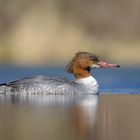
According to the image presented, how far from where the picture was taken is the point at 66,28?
3450 cm

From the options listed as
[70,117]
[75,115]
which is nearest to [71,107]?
[75,115]

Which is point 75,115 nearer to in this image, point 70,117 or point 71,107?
point 70,117

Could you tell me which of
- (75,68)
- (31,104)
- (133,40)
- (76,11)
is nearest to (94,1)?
(76,11)

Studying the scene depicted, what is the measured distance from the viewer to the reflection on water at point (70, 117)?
14.6 meters

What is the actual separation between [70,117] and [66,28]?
18.2 metres

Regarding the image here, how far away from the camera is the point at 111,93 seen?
67.8ft

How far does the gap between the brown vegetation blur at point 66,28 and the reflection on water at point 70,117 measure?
1230cm

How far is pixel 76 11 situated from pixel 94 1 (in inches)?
24.5

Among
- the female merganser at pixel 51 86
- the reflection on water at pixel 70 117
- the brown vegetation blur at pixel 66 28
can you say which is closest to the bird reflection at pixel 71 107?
the reflection on water at pixel 70 117

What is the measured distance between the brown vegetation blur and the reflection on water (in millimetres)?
12298

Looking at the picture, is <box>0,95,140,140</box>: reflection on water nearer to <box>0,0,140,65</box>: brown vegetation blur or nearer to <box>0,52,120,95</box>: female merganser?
<box>0,52,120,95</box>: female merganser

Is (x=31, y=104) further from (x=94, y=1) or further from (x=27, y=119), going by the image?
(x=94, y=1)

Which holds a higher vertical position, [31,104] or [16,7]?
[16,7]

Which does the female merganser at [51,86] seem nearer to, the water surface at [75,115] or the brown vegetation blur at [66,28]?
the water surface at [75,115]
